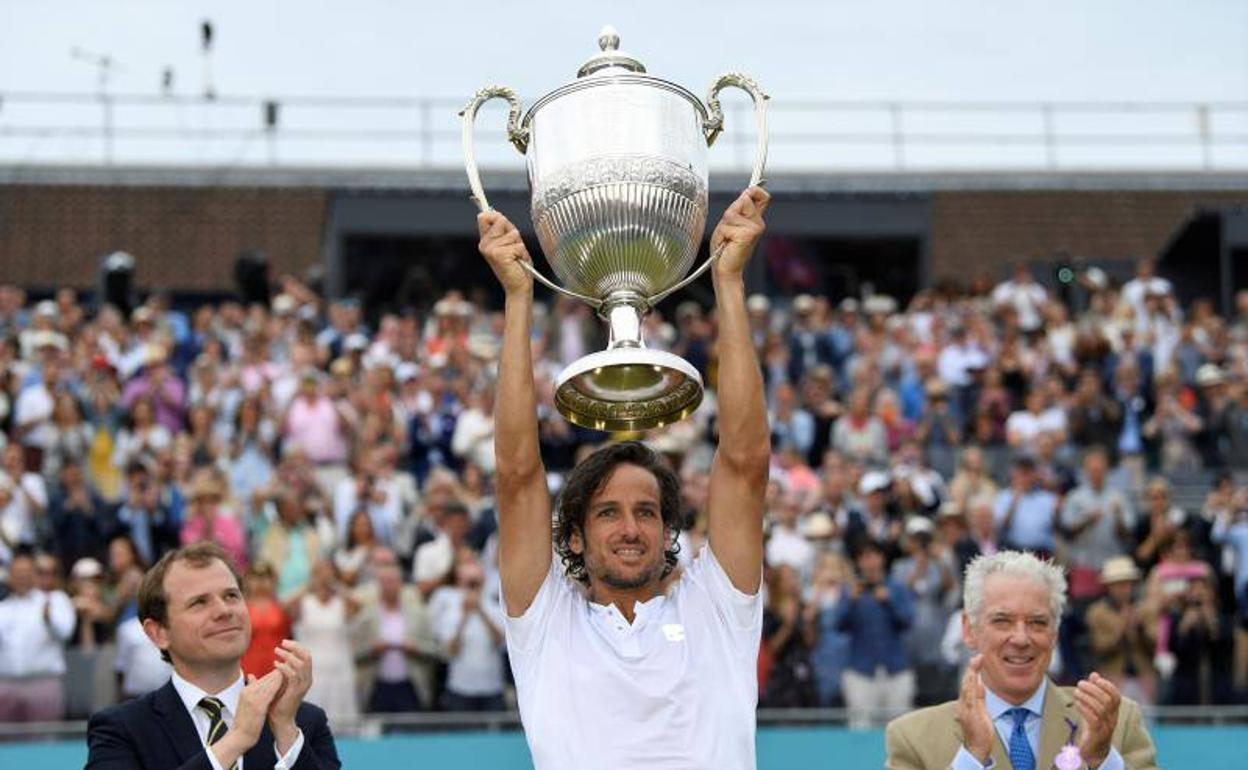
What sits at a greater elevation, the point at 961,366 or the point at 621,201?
the point at 961,366

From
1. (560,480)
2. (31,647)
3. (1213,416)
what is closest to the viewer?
(31,647)

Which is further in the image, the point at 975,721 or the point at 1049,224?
the point at 1049,224

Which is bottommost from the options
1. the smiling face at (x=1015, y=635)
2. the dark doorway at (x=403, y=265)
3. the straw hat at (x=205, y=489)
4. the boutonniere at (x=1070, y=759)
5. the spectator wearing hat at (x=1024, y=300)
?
the boutonniere at (x=1070, y=759)

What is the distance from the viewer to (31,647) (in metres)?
11.2

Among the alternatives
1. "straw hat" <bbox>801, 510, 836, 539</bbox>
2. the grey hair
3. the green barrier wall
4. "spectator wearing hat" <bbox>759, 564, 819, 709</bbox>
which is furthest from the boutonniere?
"straw hat" <bbox>801, 510, 836, 539</bbox>

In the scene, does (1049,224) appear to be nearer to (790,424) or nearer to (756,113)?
(790,424)

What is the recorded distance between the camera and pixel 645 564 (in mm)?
5293

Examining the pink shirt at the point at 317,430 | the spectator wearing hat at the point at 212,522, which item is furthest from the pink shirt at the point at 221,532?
the pink shirt at the point at 317,430

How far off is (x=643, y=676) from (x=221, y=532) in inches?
306

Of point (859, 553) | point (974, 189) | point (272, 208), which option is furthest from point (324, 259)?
point (859, 553)

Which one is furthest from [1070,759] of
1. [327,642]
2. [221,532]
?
[221,532]

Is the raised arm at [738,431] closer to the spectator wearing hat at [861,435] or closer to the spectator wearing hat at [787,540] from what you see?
the spectator wearing hat at [787,540]

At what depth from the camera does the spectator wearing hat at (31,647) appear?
1101 cm

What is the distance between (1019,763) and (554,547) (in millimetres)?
1352
